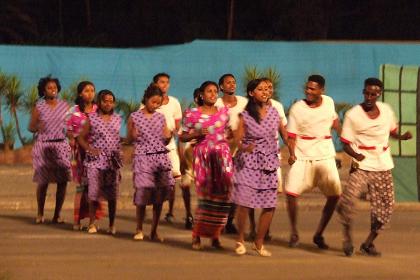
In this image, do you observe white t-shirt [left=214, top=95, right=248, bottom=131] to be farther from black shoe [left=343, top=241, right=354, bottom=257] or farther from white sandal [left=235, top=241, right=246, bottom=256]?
black shoe [left=343, top=241, right=354, bottom=257]

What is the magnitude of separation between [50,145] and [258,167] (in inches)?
149

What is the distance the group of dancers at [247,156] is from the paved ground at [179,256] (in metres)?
0.26

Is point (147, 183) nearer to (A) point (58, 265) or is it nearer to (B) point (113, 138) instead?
(B) point (113, 138)

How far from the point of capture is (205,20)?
43.4 meters

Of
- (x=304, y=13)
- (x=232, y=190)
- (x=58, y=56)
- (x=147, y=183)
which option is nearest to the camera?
(x=232, y=190)

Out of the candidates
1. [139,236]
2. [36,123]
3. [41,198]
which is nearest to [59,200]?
[41,198]

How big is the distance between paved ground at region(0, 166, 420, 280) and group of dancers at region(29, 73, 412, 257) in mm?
258

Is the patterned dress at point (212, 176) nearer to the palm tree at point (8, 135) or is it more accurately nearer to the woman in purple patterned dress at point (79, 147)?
the woman in purple patterned dress at point (79, 147)

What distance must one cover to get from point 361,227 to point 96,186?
9.73 feet

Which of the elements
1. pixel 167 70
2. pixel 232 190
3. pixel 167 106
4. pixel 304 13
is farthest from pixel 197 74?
pixel 304 13

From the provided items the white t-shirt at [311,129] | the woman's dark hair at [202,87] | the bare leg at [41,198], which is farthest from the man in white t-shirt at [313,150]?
the bare leg at [41,198]

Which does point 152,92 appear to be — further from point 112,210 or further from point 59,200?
point 59,200

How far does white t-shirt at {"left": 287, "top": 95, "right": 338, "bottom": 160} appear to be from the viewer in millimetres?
13984

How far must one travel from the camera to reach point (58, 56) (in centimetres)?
2516
